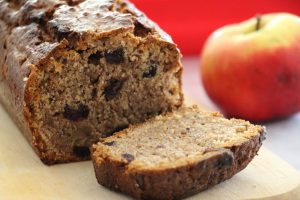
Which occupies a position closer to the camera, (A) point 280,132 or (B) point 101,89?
(B) point 101,89

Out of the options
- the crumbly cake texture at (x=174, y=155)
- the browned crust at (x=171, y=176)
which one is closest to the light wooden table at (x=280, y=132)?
the crumbly cake texture at (x=174, y=155)

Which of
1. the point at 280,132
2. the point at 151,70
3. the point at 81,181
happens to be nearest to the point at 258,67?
the point at 280,132

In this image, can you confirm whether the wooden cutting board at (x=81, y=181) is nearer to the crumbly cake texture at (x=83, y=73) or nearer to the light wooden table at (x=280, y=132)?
the crumbly cake texture at (x=83, y=73)

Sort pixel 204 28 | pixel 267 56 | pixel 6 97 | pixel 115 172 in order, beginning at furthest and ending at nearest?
pixel 204 28 < pixel 267 56 < pixel 6 97 < pixel 115 172

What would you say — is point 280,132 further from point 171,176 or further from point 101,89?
point 171,176

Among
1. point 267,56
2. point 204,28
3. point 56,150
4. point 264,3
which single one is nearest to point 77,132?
point 56,150

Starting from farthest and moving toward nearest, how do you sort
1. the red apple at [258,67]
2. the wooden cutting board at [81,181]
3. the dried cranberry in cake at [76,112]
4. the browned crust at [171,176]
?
1. the red apple at [258,67]
2. the dried cranberry in cake at [76,112]
3. the wooden cutting board at [81,181]
4. the browned crust at [171,176]

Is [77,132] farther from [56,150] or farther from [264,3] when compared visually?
[264,3]
